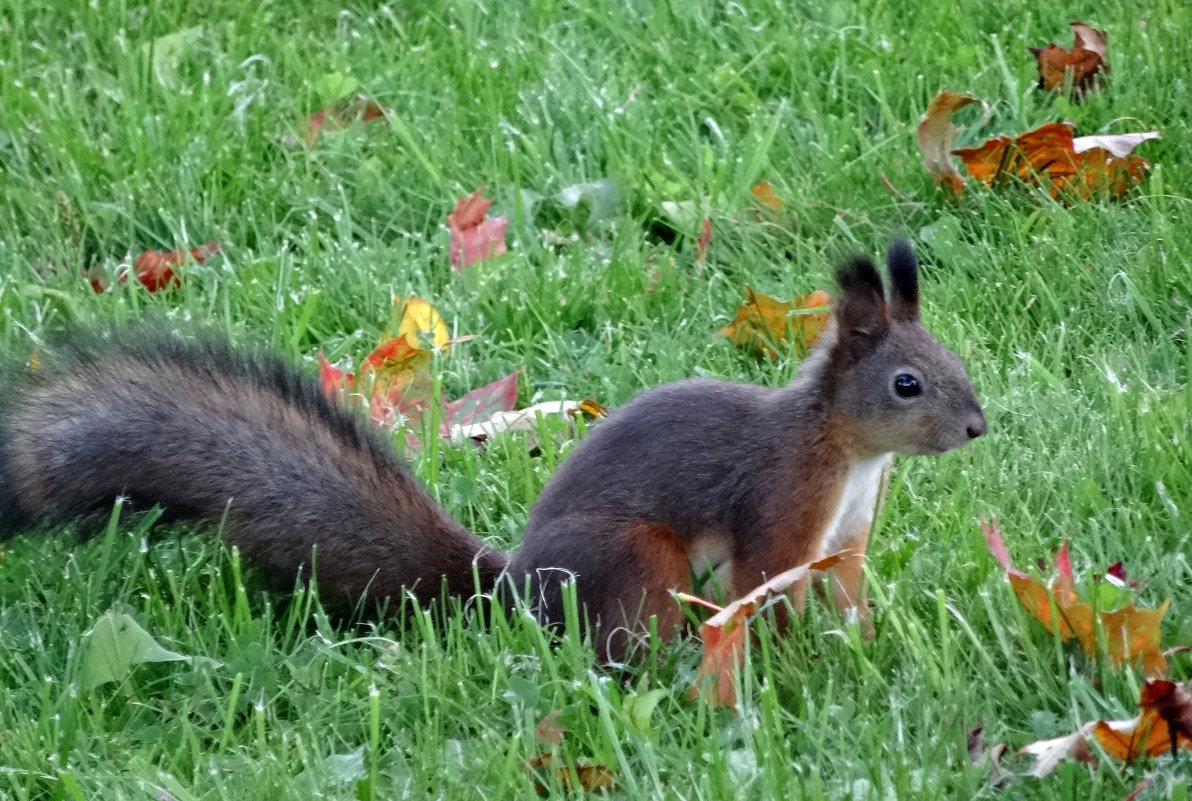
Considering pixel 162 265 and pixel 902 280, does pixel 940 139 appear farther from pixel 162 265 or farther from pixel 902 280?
pixel 162 265

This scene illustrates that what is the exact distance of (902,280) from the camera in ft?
7.80

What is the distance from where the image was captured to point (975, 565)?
222 cm

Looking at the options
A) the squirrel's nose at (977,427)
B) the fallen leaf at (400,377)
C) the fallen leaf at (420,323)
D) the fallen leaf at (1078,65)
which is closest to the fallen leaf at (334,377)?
the fallen leaf at (400,377)

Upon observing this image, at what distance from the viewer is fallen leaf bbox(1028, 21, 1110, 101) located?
141 inches

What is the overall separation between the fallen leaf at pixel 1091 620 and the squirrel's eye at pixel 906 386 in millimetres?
343

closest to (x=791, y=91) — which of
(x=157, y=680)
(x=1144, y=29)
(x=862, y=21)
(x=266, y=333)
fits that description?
(x=862, y=21)

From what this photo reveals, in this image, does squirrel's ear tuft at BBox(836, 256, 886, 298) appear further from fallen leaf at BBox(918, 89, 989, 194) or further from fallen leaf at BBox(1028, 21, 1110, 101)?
fallen leaf at BBox(1028, 21, 1110, 101)

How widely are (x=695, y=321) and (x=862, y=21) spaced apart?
1.16 m

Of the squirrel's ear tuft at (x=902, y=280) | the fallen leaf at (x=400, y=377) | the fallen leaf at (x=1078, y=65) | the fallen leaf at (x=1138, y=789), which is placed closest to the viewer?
the fallen leaf at (x=1138, y=789)

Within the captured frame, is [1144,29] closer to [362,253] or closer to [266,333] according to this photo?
[362,253]

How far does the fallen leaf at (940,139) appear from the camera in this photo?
3.29 metres

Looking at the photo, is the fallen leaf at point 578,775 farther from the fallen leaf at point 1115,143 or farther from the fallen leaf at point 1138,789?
the fallen leaf at point 1115,143

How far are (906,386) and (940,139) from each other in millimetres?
1157

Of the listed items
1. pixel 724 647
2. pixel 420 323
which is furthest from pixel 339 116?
pixel 724 647
